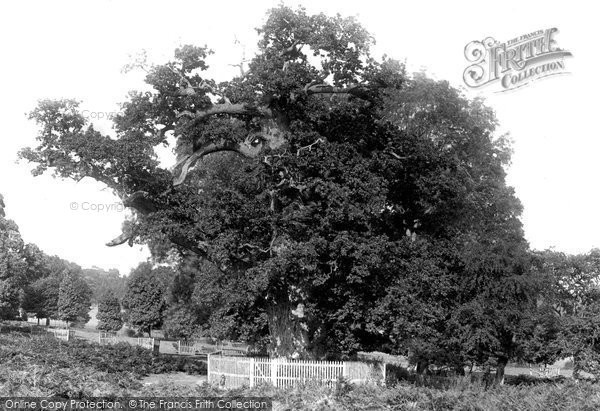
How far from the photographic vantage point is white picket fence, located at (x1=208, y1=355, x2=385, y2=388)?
22.7m

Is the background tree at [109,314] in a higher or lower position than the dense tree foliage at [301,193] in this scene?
lower

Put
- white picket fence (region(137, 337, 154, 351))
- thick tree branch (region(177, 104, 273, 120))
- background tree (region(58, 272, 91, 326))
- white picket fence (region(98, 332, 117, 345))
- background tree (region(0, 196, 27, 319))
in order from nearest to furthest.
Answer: thick tree branch (region(177, 104, 273, 120)) → white picket fence (region(98, 332, 117, 345)) → white picket fence (region(137, 337, 154, 351)) → background tree (region(0, 196, 27, 319)) → background tree (region(58, 272, 91, 326))

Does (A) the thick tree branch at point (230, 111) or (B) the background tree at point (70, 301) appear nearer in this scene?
(A) the thick tree branch at point (230, 111)

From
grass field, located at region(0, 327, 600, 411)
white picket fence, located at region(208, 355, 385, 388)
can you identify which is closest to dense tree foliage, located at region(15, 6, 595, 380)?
white picket fence, located at region(208, 355, 385, 388)

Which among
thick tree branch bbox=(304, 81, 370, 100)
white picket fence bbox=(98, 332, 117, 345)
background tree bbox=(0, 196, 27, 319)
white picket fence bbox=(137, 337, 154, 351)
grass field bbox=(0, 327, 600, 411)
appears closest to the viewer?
grass field bbox=(0, 327, 600, 411)

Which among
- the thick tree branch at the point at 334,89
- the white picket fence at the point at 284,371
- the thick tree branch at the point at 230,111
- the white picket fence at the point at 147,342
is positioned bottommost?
the white picket fence at the point at 147,342

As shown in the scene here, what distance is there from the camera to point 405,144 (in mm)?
26047

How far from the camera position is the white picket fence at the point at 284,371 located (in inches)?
893

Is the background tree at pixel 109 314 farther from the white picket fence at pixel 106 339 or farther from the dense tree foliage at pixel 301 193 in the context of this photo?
the dense tree foliage at pixel 301 193

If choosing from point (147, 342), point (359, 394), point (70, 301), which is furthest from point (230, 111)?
point (70, 301)

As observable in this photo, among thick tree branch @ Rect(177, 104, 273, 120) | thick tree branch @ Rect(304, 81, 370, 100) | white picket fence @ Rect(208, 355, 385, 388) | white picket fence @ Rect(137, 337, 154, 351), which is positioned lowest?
white picket fence @ Rect(137, 337, 154, 351)

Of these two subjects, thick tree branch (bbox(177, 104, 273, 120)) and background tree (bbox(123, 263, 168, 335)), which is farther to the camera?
background tree (bbox(123, 263, 168, 335))

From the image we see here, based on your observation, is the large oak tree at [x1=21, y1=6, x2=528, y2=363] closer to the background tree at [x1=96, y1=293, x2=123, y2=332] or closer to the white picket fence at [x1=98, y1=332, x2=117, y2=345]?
the white picket fence at [x1=98, y1=332, x2=117, y2=345]

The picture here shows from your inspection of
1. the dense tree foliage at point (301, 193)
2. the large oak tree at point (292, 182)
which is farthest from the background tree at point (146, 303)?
the large oak tree at point (292, 182)
